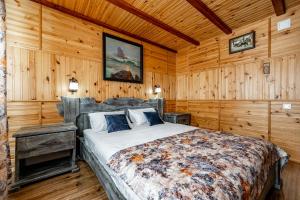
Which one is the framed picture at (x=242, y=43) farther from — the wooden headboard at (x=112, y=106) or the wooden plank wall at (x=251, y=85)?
the wooden headboard at (x=112, y=106)

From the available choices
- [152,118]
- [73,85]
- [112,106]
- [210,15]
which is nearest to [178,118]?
[152,118]

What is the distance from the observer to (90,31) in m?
3.06

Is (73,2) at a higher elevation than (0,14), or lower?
higher

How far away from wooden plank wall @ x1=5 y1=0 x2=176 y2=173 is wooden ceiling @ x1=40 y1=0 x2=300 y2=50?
1.16 feet

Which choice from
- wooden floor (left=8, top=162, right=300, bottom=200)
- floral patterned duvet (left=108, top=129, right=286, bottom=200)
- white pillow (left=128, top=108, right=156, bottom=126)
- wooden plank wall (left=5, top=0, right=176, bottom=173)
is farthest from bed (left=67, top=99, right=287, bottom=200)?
wooden plank wall (left=5, top=0, right=176, bottom=173)

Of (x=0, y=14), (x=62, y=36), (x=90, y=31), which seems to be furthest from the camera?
(x=90, y=31)

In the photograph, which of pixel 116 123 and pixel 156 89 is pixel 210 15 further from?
pixel 116 123

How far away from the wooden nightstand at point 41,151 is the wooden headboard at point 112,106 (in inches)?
19.4

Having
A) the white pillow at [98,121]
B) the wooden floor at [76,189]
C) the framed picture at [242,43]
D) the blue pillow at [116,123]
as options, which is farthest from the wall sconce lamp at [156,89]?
the wooden floor at [76,189]

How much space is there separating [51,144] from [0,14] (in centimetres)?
167

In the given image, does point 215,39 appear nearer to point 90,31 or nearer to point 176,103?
point 176,103

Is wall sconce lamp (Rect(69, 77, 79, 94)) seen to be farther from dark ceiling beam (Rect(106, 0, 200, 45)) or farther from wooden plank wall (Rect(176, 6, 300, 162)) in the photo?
wooden plank wall (Rect(176, 6, 300, 162))

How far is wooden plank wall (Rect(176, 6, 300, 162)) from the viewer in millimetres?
2736

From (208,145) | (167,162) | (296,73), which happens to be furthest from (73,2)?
(296,73)
